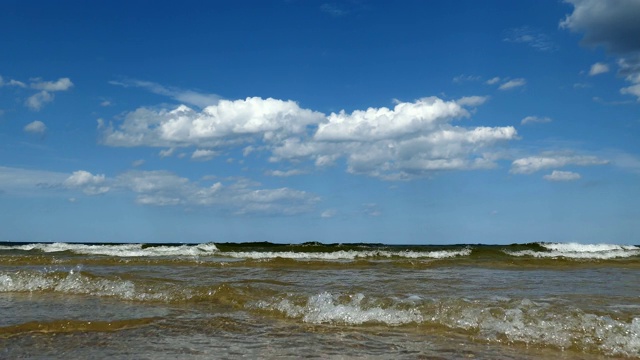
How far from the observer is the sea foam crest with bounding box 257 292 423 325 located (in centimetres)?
746

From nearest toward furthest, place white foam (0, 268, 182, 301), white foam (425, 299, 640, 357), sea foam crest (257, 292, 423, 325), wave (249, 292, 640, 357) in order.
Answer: white foam (425, 299, 640, 357) < wave (249, 292, 640, 357) < sea foam crest (257, 292, 423, 325) < white foam (0, 268, 182, 301)

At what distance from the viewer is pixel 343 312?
7734mm

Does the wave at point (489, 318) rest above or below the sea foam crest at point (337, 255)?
below

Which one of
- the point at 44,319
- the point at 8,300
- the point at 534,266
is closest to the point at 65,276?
the point at 8,300

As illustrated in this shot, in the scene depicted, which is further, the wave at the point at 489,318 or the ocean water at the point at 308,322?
the wave at the point at 489,318

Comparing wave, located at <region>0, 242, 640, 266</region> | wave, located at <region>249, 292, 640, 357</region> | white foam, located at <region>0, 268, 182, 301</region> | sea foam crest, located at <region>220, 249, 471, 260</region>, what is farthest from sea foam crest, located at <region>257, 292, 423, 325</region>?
sea foam crest, located at <region>220, 249, 471, 260</region>

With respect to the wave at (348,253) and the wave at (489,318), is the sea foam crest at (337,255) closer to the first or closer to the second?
the wave at (348,253)

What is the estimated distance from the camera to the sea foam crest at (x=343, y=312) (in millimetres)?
7465

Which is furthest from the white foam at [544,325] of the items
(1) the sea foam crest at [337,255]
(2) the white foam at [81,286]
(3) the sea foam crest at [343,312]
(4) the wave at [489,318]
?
(1) the sea foam crest at [337,255]

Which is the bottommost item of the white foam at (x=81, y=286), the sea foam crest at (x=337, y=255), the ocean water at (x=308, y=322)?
the ocean water at (x=308, y=322)

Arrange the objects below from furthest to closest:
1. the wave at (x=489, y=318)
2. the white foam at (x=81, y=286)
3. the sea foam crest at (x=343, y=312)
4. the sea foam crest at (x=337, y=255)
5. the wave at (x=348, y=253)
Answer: the sea foam crest at (x=337, y=255), the wave at (x=348, y=253), the white foam at (x=81, y=286), the sea foam crest at (x=343, y=312), the wave at (x=489, y=318)

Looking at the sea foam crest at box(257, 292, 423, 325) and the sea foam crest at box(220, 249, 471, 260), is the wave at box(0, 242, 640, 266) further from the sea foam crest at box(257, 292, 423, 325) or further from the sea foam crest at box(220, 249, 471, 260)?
the sea foam crest at box(257, 292, 423, 325)

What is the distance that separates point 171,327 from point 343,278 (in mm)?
7297

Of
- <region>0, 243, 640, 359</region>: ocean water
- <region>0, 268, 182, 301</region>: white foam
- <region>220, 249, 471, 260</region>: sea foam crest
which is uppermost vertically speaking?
<region>220, 249, 471, 260</region>: sea foam crest
